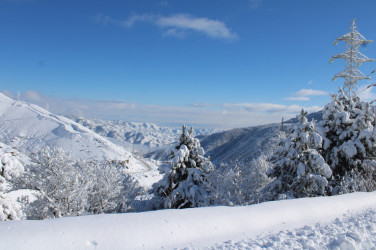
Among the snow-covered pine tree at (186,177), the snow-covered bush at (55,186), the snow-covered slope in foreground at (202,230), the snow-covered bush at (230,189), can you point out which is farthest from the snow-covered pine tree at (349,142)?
the snow-covered bush at (55,186)

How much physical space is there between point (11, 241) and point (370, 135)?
1785cm

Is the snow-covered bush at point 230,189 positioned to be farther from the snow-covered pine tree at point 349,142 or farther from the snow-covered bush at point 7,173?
the snow-covered bush at point 7,173

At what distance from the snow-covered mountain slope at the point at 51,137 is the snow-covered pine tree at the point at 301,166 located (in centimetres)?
6291

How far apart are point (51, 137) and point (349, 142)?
10695cm

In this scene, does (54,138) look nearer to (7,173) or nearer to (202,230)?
(7,173)

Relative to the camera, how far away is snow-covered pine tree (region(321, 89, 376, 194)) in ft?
48.0

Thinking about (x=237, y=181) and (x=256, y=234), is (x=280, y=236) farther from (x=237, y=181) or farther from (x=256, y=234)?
(x=237, y=181)

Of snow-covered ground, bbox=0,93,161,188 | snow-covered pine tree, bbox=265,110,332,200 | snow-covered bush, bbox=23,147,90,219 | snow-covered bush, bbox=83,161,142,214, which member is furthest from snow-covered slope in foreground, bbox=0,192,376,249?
snow-covered ground, bbox=0,93,161,188

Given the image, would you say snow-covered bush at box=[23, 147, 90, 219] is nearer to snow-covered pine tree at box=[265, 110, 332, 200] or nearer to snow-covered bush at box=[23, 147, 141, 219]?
snow-covered bush at box=[23, 147, 141, 219]

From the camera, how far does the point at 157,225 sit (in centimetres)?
549

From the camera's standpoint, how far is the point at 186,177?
19.3m

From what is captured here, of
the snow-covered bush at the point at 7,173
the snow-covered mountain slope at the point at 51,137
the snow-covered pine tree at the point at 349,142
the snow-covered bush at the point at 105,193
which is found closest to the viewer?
the snow-covered bush at the point at 7,173

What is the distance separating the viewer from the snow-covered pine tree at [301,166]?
13.9 m

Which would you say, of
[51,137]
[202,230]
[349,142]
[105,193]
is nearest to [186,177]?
[105,193]
